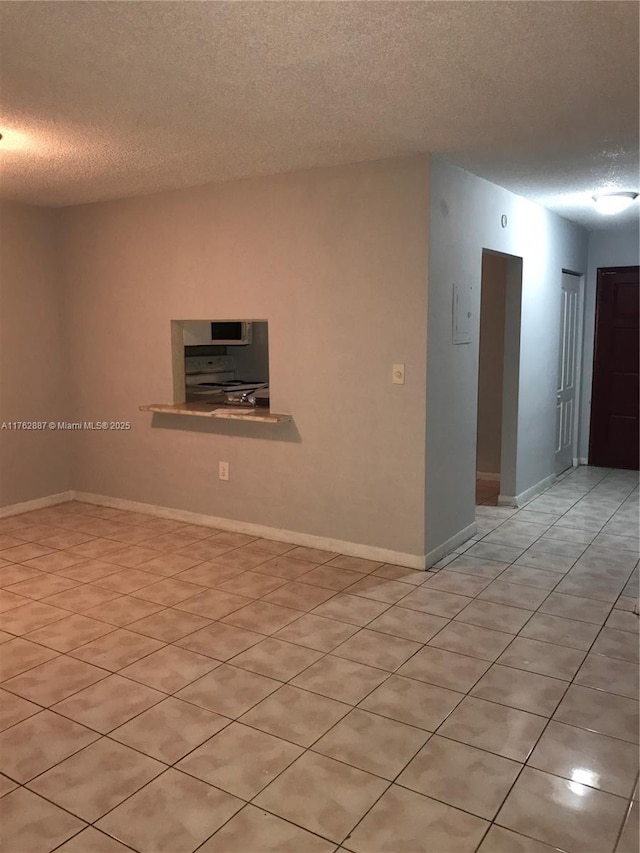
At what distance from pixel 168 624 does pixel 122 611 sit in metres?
0.31

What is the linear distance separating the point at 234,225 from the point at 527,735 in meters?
3.35

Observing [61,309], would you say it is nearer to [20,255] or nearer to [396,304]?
[20,255]

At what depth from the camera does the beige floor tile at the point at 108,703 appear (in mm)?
2439

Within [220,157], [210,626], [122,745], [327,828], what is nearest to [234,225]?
[220,157]

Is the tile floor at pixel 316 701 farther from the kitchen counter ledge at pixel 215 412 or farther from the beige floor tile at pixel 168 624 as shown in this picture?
the kitchen counter ledge at pixel 215 412

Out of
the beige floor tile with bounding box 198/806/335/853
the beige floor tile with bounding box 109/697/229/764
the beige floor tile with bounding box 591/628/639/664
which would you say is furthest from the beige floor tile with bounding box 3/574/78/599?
the beige floor tile with bounding box 591/628/639/664

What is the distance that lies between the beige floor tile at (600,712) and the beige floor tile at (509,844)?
0.64m

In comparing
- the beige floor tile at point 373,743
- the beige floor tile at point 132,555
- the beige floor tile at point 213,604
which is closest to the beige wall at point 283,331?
the beige floor tile at point 132,555

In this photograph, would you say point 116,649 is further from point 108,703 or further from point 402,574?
point 402,574

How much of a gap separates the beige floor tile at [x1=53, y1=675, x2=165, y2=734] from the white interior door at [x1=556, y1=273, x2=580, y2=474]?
4643 mm

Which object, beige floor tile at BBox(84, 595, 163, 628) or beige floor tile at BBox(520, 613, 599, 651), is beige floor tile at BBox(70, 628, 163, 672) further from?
beige floor tile at BBox(520, 613, 599, 651)

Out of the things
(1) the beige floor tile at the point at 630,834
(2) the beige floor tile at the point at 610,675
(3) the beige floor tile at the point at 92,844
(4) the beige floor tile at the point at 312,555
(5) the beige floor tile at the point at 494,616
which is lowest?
(1) the beige floor tile at the point at 630,834

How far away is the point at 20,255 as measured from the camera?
5059 millimetres

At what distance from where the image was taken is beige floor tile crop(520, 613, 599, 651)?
3037 mm
